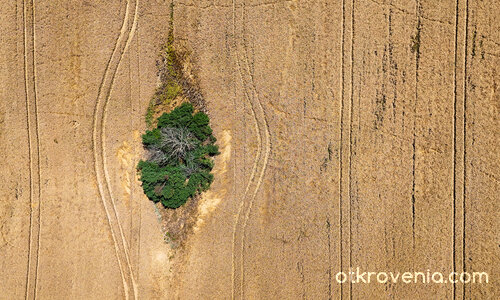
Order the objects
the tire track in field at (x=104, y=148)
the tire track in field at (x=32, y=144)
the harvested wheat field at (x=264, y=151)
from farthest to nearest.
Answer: the tire track in field at (x=104, y=148) → the tire track in field at (x=32, y=144) → the harvested wheat field at (x=264, y=151)

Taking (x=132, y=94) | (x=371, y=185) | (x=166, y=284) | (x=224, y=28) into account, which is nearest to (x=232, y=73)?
(x=224, y=28)

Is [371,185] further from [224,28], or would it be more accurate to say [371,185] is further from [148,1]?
[148,1]

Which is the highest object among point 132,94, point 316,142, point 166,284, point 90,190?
point 132,94

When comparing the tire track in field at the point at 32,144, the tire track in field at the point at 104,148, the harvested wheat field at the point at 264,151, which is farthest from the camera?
the tire track in field at the point at 104,148

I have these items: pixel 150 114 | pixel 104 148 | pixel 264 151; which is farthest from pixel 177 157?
pixel 264 151

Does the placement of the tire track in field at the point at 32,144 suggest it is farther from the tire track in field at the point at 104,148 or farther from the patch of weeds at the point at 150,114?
the patch of weeds at the point at 150,114

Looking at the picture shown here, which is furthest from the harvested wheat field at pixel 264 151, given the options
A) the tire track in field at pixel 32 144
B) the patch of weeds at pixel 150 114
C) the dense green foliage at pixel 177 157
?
the dense green foliage at pixel 177 157
